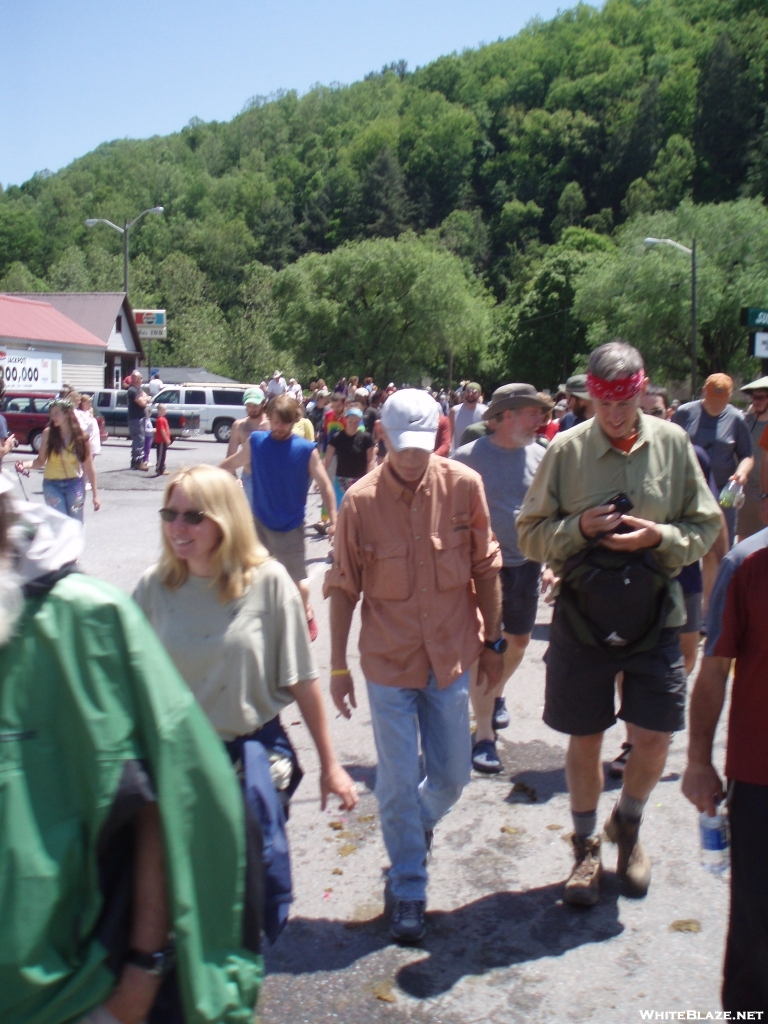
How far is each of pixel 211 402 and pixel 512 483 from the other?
33.9 meters

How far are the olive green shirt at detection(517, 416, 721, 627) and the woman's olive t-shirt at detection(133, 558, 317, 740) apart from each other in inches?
44.7

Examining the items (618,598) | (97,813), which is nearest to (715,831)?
(618,598)

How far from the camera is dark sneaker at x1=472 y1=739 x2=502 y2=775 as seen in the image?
16.8 feet

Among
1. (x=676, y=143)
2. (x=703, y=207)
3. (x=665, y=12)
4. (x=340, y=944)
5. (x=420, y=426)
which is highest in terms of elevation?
(x=665, y=12)

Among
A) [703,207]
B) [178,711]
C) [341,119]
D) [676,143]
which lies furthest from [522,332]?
[178,711]

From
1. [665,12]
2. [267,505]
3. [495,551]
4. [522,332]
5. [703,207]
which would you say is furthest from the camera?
[665,12]

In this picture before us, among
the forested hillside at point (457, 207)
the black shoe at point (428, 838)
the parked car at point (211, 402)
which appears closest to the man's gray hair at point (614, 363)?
the black shoe at point (428, 838)

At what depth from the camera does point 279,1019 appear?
3.14 metres

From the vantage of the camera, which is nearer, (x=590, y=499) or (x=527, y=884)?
(x=590, y=499)

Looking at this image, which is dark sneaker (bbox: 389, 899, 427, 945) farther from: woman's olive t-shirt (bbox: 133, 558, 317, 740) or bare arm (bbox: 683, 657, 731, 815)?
bare arm (bbox: 683, 657, 731, 815)

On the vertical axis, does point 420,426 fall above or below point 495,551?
above

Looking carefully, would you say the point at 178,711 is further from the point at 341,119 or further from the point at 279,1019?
the point at 341,119

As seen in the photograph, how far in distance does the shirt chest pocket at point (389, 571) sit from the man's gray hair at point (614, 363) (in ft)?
3.11

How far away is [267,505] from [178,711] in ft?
17.8
